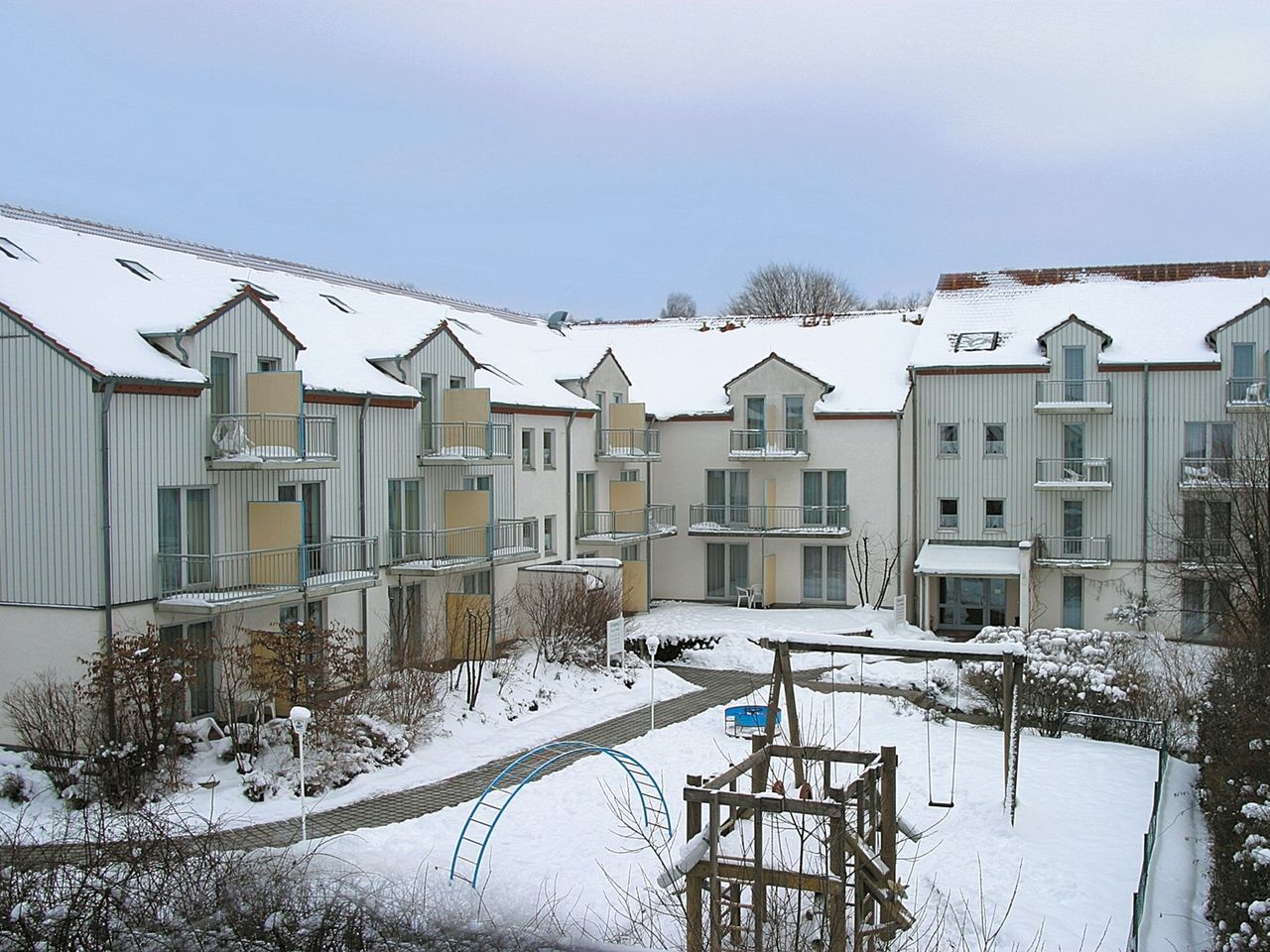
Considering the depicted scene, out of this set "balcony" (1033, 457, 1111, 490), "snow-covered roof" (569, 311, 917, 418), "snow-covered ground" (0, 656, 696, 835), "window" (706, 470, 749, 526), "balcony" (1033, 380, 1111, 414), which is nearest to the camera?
"snow-covered ground" (0, 656, 696, 835)

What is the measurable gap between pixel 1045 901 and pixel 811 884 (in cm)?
523

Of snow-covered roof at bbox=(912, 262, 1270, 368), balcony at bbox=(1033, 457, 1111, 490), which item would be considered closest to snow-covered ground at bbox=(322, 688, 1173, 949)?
balcony at bbox=(1033, 457, 1111, 490)

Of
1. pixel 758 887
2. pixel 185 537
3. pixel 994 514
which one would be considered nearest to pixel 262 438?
pixel 185 537

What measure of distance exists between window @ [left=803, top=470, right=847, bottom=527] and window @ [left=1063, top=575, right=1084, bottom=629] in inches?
268

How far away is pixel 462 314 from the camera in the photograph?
38.7 metres

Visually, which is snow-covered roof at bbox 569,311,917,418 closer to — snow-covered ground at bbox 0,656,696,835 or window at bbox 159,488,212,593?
snow-covered ground at bbox 0,656,696,835

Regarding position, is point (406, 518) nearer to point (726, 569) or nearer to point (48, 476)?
point (48, 476)

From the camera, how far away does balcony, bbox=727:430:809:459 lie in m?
37.6

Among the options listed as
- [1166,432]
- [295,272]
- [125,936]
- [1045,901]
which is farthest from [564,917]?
[1166,432]

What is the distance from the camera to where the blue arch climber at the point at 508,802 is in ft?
47.2

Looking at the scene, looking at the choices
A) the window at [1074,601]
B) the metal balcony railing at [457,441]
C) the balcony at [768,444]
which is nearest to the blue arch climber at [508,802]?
the metal balcony railing at [457,441]

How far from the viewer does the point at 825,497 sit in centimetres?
3803

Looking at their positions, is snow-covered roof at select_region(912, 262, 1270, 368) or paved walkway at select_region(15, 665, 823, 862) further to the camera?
snow-covered roof at select_region(912, 262, 1270, 368)

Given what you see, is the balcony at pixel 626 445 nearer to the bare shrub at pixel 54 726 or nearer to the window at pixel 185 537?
the window at pixel 185 537
